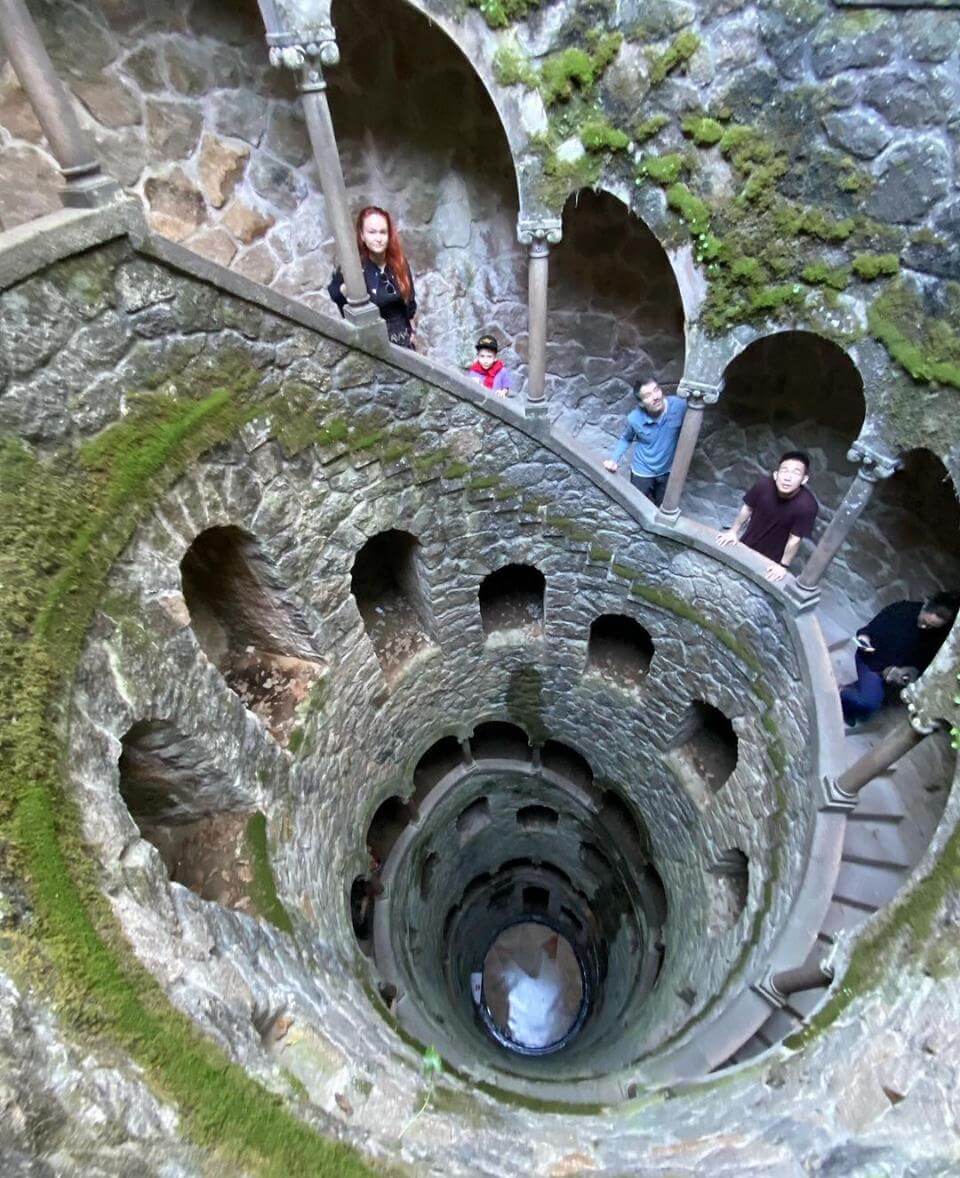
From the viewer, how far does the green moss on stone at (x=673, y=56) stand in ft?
15.0

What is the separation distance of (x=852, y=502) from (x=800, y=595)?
918 mm

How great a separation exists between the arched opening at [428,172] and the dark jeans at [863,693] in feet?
18.4

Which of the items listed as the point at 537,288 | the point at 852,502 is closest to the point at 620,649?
the point at 852,502

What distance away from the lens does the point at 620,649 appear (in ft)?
29.0

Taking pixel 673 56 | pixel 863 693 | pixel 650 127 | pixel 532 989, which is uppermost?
pixel 673 56

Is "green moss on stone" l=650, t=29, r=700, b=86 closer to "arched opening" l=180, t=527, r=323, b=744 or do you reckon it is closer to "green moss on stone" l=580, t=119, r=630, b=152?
"green moss on stone" l=580, t=119, r=630, b=152

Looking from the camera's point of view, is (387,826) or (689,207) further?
(387,826)

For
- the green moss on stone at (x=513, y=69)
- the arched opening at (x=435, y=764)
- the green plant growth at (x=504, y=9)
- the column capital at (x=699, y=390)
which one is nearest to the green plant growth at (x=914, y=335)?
the column capital at (x=699, y=390)

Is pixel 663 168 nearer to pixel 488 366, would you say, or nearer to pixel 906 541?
pixel 488 366

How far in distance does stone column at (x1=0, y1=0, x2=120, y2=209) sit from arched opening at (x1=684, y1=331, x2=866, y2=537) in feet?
18.9

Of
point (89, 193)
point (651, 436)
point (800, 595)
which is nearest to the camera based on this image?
point (89, 193)

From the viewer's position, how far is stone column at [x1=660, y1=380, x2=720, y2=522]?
229 inches

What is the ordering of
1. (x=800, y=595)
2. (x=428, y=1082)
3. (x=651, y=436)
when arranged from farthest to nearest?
(x=651, y=436) → (x=800, y=595) → (x=428, y=1082)

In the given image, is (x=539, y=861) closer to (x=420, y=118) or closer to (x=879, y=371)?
(x=879, y=371)
